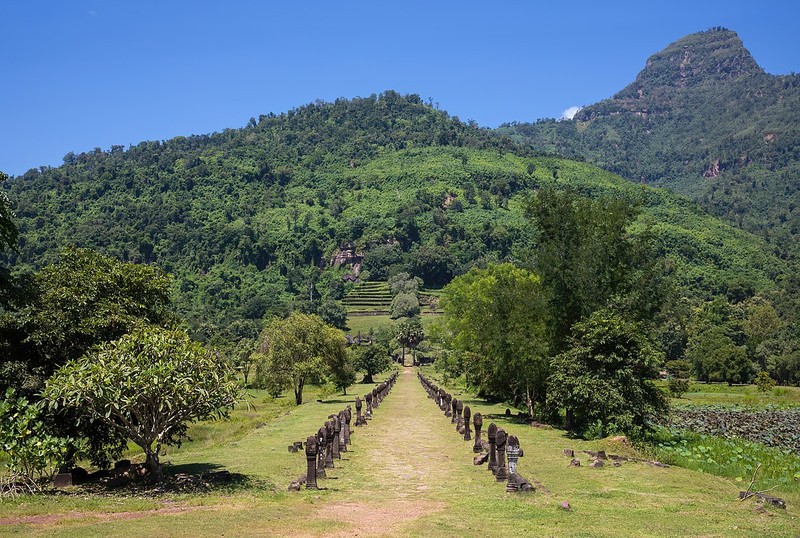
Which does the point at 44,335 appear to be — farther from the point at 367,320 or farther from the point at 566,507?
the point at 367,320

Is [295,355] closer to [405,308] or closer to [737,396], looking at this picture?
[737,396]

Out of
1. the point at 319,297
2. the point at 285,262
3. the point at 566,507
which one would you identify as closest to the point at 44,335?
the point at 566,507

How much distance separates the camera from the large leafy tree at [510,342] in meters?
31.9

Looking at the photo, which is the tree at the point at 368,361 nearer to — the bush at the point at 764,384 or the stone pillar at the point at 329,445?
the bush at the point at 764,384

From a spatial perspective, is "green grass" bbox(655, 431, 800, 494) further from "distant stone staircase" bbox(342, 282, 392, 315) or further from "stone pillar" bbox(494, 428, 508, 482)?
"distant stone staircase" bbox(342, 282, 392, 315)

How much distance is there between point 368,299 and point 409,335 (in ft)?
186

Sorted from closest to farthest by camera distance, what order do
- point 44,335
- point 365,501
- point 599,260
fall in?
point 365,501
point 44,335
point 599,260

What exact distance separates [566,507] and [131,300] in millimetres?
13077

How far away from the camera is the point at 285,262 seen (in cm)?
19962

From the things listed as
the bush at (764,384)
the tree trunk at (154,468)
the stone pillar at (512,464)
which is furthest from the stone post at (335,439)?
the bush at (764,384)

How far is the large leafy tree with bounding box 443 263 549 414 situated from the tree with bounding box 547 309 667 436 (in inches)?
132

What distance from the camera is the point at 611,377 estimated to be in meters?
26.5

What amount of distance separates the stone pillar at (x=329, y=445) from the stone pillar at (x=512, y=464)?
5837 millimetres

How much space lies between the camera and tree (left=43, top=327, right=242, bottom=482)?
51.8ft
